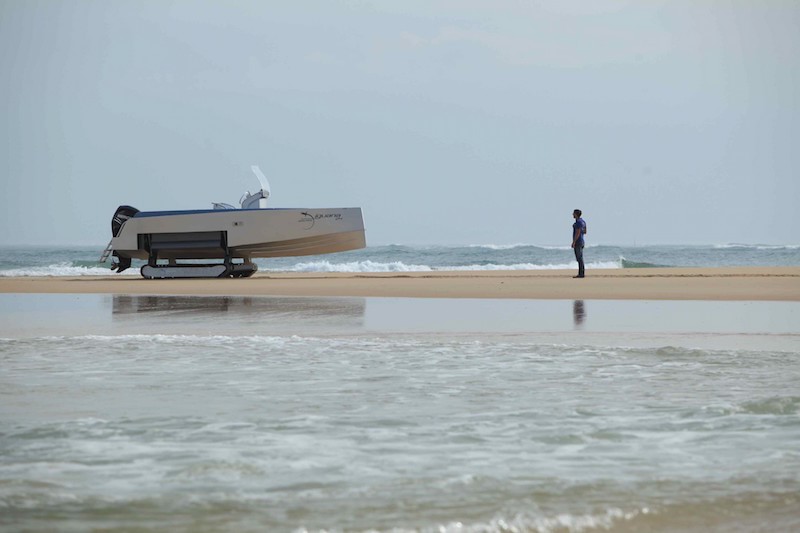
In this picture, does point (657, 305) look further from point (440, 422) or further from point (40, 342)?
point (440, 422)

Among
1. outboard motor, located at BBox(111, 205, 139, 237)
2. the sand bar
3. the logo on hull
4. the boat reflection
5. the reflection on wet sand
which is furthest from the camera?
outboard motor, located at BBox(111, 205, 139, 237)

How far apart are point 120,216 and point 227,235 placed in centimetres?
307

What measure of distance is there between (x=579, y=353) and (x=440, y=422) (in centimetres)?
244

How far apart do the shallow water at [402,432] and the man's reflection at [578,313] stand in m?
1.10

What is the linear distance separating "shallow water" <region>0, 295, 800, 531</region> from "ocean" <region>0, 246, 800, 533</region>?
12 mm

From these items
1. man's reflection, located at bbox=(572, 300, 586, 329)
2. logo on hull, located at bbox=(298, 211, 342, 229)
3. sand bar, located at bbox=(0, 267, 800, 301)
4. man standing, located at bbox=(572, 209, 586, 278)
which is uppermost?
logo on hull, located at bbox=(298, 211, 342, 229)

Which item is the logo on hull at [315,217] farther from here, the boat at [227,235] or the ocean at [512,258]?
the ocean at [512,258]

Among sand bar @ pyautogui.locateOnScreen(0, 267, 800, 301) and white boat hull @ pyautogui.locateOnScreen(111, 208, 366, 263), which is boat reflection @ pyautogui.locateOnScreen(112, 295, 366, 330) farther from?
white boat hull @ pyautogui.locateOnScreen(111, 208, 366, 263)

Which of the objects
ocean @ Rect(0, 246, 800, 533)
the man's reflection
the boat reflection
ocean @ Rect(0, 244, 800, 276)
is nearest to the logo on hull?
the boat reflection

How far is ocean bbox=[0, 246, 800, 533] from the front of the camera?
2645 mm

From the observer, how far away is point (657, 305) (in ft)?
36.6

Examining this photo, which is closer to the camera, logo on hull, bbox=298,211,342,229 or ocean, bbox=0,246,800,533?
ocean, bbox=0,246,800,533

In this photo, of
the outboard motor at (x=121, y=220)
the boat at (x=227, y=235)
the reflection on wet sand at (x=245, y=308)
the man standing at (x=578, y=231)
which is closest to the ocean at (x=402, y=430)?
the reflection on wet sand at (x=245, y=308)

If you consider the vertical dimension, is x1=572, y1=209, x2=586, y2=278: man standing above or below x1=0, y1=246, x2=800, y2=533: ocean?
above
